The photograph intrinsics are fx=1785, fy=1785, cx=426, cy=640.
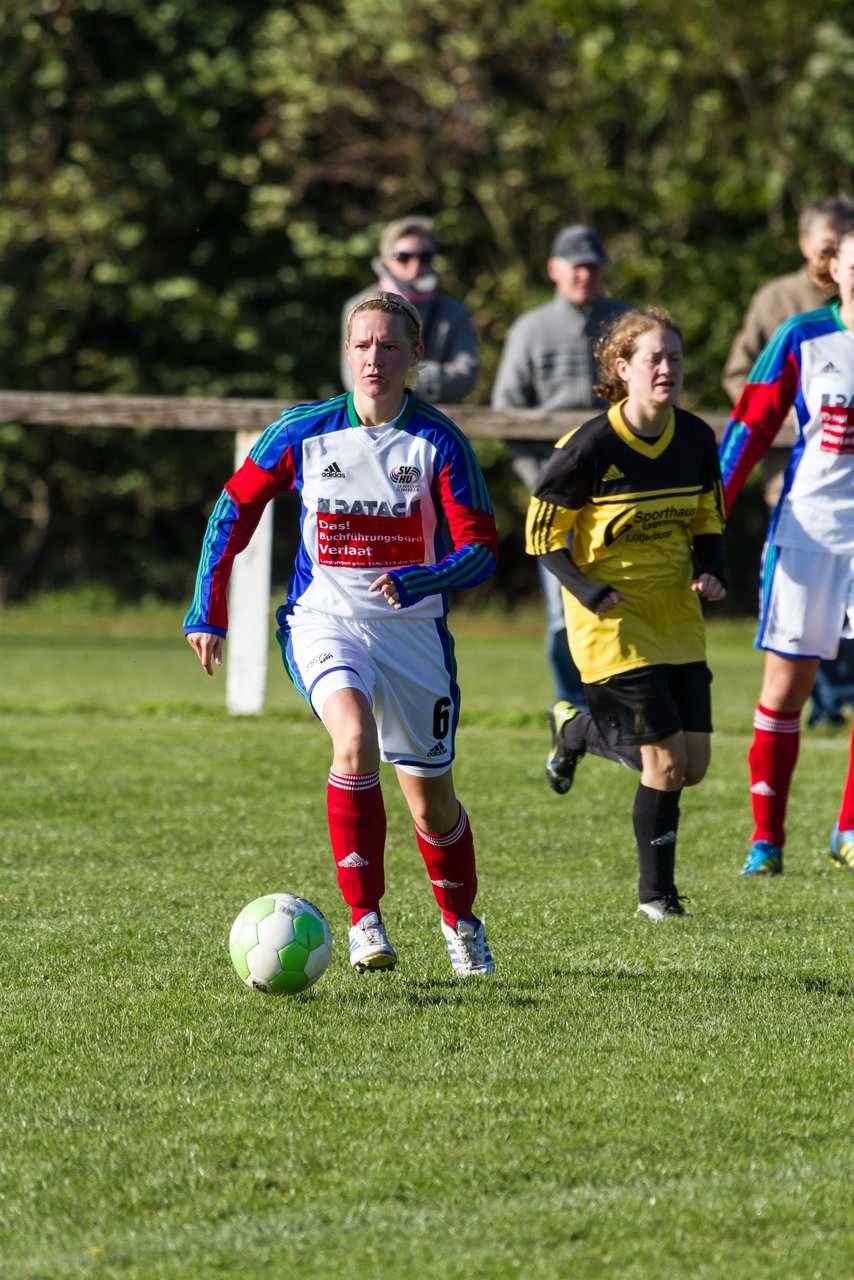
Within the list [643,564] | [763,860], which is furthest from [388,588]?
[763,860]

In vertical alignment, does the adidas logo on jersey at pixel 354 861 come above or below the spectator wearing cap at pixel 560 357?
below

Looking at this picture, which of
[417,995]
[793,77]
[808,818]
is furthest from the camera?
[793,77]

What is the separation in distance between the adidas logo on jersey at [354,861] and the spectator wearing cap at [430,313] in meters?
4.07

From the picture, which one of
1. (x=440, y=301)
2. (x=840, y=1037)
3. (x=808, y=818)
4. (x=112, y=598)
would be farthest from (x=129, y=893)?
(x=112, y=598)

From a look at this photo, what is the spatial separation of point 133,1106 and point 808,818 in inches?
168

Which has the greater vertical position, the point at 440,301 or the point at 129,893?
the point at 440,301

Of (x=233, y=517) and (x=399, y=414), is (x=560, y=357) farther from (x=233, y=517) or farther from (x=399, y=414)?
(x=233, y=517)

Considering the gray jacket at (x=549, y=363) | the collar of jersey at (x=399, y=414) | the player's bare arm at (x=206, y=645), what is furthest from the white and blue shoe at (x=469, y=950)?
the gray jacket at (x=549, y=363)

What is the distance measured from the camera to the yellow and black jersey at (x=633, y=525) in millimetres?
5484

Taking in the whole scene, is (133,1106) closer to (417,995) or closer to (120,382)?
(417,995)

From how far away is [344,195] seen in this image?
2058 cm

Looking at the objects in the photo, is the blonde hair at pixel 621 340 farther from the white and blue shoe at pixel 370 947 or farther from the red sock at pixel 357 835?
the white and blue shoe at pixel 370 947

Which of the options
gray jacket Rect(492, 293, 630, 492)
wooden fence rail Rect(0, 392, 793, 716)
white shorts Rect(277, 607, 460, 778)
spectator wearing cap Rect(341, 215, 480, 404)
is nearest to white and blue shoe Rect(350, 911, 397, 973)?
white shorts Rect(277, 607, 460, 778)

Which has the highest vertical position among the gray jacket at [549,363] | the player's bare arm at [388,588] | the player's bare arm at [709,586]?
the gray jacket at [549,363]
